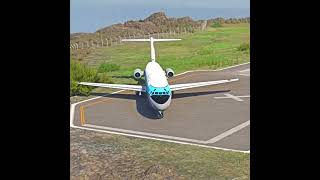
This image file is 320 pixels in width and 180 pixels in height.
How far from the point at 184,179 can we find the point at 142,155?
A: 12.3 feet

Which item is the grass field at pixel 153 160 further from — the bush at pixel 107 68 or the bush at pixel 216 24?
the bush at pixel 216 24

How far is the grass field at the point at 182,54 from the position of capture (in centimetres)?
5591

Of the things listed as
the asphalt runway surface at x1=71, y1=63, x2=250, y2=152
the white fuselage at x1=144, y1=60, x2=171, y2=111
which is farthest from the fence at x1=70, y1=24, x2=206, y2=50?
the white fuselage at x1=144, y1=60, x2=171, y2=111

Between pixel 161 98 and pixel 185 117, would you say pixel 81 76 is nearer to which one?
pixel 161 98

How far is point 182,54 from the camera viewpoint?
69375mm

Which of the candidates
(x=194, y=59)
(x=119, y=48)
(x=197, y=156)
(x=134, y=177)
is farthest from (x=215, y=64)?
(x=134, y=177)

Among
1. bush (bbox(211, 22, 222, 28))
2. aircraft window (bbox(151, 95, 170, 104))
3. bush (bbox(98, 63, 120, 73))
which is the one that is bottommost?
aircraft window (bbox(151, 95, 170, 104))

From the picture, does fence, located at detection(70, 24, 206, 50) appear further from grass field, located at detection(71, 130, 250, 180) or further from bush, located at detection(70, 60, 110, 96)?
grass field, located at detection(71, 130, 250, 180)

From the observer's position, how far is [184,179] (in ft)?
59.1

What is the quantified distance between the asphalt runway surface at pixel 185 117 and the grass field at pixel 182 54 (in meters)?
9.45

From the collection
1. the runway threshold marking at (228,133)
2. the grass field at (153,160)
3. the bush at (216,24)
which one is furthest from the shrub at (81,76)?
the bush at (216,24)

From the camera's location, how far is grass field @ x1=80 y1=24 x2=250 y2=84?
5591cm

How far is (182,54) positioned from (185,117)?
1604 inches

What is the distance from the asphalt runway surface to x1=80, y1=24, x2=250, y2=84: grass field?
945 cm
